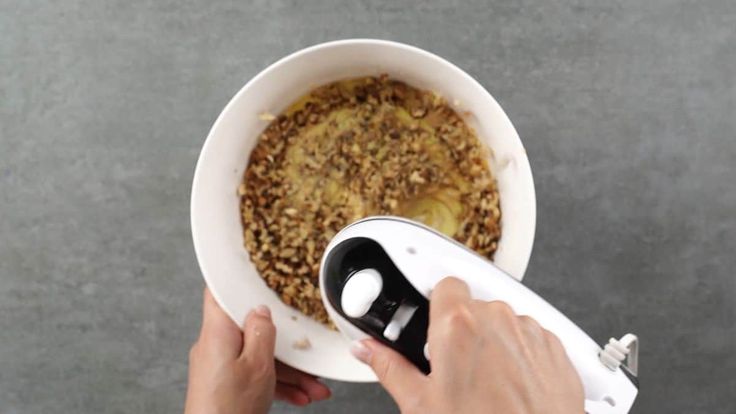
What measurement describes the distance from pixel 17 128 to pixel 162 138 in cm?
22

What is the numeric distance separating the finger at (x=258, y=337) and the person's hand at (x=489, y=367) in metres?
0.22

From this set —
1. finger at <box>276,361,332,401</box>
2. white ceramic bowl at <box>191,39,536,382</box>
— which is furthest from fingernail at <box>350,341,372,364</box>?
finger at <box>276,361,332,401</box>

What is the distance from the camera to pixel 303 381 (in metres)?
0.79

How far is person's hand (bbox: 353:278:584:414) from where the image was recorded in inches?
18.1

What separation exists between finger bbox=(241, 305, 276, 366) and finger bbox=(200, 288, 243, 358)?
0.02 meters

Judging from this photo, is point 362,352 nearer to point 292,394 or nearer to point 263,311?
point 263,311

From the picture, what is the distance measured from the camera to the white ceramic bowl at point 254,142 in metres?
0.65

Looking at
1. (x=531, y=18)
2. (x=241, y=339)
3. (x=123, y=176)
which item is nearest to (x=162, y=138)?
(x=123, y=176)

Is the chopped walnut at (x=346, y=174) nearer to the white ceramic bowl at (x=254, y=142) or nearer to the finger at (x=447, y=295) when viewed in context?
the white ceramic bowl at (x=254, y=142)

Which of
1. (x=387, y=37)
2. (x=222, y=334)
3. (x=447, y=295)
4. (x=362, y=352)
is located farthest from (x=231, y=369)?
(x=387, y=37)

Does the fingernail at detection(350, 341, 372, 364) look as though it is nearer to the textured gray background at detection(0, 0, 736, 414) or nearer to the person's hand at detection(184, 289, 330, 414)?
the person's hand at detection(184, 289, 330, 414)

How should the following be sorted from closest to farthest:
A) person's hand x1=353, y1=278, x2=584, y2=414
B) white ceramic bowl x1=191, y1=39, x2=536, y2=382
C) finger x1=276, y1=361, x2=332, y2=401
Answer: person's hand x1=353, y1=278, x2=584, y2=414
white ceramic bowl x1=191, y1=39, x2=536, y2=382
finger x1=276, y1=361, x2=332, y2=401

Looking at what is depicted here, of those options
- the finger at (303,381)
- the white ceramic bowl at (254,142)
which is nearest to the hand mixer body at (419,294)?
the white ceramic bowl at (254,142)

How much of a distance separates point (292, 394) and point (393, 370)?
323 mm
